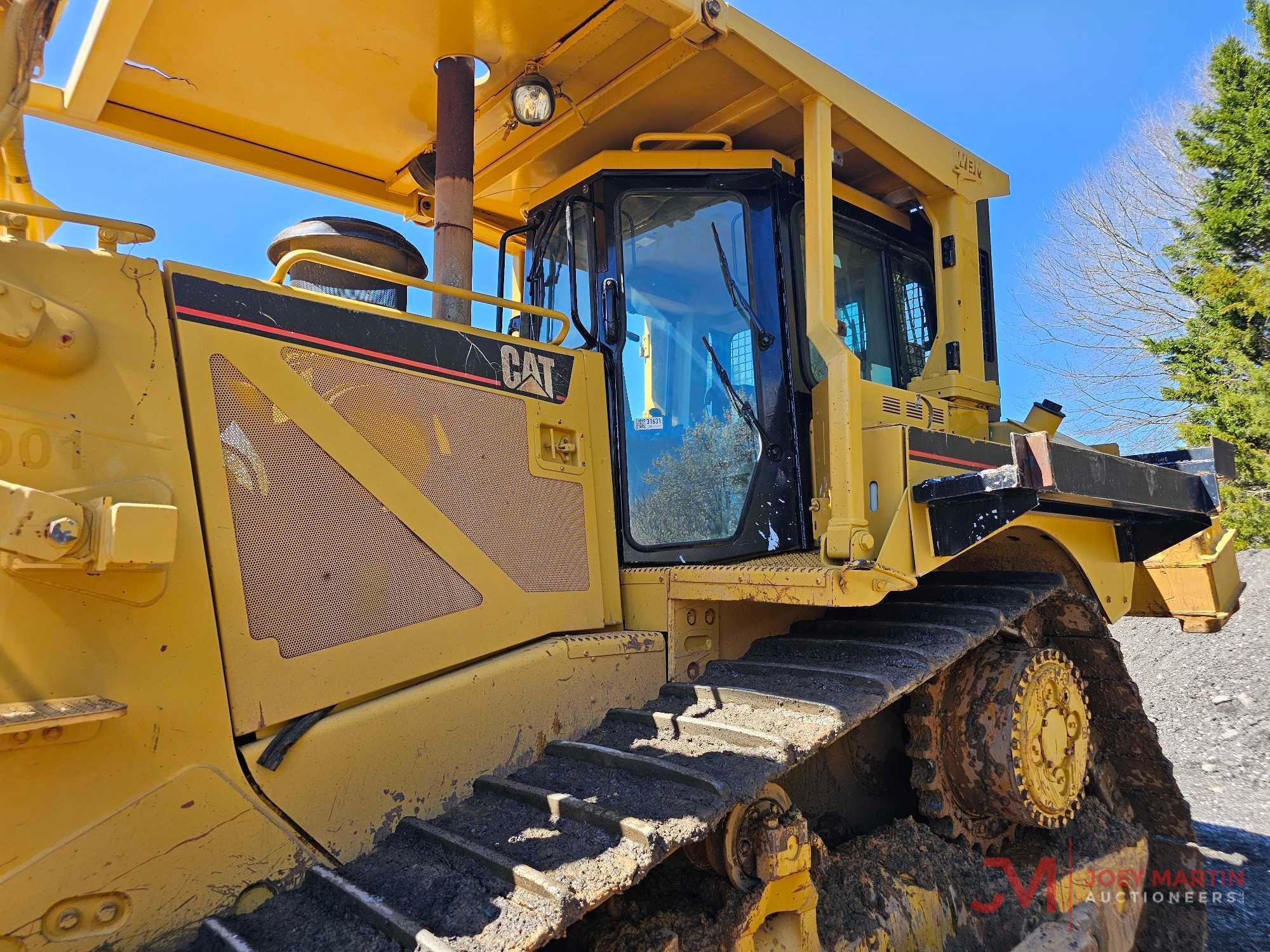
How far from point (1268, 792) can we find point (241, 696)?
249 inches

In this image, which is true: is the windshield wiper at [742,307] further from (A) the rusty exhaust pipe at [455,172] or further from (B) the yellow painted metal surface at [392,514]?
(A) the rusty exhaust pipe at [455,172]

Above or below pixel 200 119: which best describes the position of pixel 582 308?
below

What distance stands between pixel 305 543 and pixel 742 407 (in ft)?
4.81

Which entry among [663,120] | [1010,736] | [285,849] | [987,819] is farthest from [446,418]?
[987,819]

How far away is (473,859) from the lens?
72.6 inches

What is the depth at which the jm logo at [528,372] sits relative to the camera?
254 centimetres

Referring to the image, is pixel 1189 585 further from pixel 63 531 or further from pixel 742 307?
pixel 63 531

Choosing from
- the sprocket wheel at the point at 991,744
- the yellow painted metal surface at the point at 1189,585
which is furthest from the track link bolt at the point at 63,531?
the yellow painted metal surface at the point at 1189,585

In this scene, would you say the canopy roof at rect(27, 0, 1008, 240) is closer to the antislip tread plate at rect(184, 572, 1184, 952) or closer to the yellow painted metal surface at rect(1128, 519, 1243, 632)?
the antislip tread plate at rect(184, 572, 1184, 952)

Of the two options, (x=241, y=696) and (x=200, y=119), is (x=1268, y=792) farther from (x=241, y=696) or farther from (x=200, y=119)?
(x=200, y=119)

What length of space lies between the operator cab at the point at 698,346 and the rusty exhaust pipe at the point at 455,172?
0.37 meters

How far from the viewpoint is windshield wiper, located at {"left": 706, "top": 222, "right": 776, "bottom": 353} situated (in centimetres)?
295

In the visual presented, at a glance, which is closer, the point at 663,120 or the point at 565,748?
the point at 565,748

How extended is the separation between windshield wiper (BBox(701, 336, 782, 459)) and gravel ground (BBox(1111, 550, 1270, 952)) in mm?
3066
